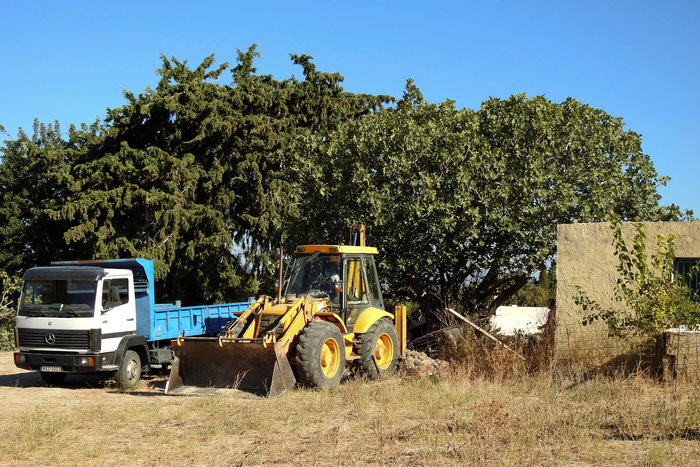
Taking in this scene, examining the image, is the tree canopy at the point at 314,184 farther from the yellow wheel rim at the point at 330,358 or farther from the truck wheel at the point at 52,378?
the truck wheel at the point at 52,378

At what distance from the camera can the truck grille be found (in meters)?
12.9

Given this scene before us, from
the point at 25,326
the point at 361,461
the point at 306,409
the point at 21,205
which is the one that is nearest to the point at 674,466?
the point at 361,461

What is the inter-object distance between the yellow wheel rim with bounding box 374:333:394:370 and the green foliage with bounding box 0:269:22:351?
13912 mm

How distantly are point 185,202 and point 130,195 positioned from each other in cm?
167

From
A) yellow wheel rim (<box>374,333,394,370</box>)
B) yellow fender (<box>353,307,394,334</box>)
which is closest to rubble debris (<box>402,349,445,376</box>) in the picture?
yellow wheel rim (<box>374,333,394,370</box>)

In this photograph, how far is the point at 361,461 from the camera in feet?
24.0

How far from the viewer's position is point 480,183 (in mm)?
16812

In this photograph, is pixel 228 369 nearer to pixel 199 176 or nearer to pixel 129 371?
pixel 129 371

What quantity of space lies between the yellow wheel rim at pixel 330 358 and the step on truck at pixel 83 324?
408 centimetres

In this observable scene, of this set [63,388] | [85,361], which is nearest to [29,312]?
[85,361]

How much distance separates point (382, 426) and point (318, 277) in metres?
4.65

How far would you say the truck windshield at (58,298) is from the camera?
13.1 m

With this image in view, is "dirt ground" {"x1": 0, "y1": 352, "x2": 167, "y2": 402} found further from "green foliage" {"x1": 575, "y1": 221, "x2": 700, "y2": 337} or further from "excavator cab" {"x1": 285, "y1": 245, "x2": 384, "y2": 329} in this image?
"green foliage" {"x1": 575, "y1": 221, "x2": 700, "y2": 337}

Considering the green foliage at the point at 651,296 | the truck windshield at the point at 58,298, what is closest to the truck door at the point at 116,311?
the truck windshield at the point at 58,298
